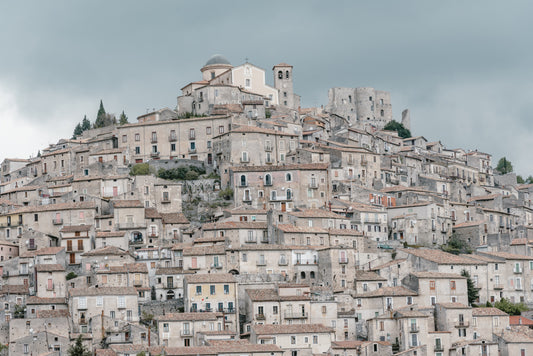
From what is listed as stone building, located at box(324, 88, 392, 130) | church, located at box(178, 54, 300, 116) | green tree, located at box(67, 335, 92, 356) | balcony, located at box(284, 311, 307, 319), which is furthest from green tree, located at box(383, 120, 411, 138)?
green tree, located at box(67, 335, 92, 356)

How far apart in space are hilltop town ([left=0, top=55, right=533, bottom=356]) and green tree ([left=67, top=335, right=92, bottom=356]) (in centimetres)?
148

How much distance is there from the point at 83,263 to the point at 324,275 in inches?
685

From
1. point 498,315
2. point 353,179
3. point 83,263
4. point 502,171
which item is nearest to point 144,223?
point 83,263

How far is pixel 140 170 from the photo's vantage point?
9100 cm

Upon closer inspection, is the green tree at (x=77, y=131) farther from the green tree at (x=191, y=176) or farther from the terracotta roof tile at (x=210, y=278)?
the terracotta roof tile at (x=210, y=278)

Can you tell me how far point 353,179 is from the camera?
93562 millimetres

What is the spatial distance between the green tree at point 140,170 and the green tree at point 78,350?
98.4 feet

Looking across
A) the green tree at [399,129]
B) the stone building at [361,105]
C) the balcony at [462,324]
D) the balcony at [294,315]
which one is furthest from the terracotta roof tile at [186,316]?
the stone building at [361,105]

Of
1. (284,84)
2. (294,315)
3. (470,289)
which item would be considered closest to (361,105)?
(284,84)

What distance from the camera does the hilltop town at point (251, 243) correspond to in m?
65.6

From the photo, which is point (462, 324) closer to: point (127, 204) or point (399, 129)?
point (127, 204)

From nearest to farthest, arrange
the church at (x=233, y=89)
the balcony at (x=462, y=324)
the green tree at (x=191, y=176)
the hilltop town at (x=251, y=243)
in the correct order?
the hilltop town at (x=251, y=243) → the balcony at (x=462, y=324) → the green tree at (x=191, y=176) → the church at (x=233, y=89)

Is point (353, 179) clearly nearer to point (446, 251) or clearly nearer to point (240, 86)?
point (446, 251)

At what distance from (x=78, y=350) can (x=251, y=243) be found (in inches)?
776
